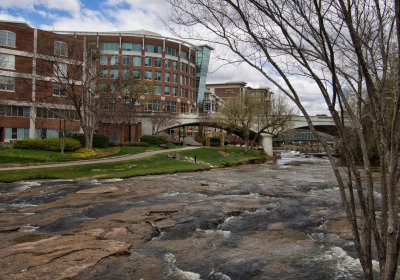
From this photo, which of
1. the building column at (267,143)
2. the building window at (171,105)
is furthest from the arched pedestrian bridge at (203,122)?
the building window at (171,105)

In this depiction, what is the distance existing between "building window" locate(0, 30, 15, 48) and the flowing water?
33.1 m

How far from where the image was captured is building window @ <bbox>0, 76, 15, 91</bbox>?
38.8m

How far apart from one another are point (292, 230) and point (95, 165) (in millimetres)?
18792

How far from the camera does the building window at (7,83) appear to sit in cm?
3884

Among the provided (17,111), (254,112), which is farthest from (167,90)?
(17,111)

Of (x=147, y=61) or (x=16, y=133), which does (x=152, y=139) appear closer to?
(x=16, y=133)

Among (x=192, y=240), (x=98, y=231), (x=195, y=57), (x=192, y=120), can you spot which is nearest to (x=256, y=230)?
(x=192, y=240)

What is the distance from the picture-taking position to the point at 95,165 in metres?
24.2

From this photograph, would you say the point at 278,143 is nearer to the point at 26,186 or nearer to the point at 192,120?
the point at 192,120

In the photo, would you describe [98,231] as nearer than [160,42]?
Yes

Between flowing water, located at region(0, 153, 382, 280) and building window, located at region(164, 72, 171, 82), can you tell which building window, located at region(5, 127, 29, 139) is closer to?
flowing water, located at region(0, 153, 382, 280)

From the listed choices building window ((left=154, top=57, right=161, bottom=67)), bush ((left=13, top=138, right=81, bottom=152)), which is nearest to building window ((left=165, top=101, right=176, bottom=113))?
building window ((left=154, top=57, right=161, bottom=67))

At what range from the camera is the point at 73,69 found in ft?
95.6

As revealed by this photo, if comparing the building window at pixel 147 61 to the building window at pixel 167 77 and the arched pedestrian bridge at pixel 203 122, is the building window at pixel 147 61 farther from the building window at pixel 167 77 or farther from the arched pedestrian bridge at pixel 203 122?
the arched pedestrian bridge at pixel 203 122
